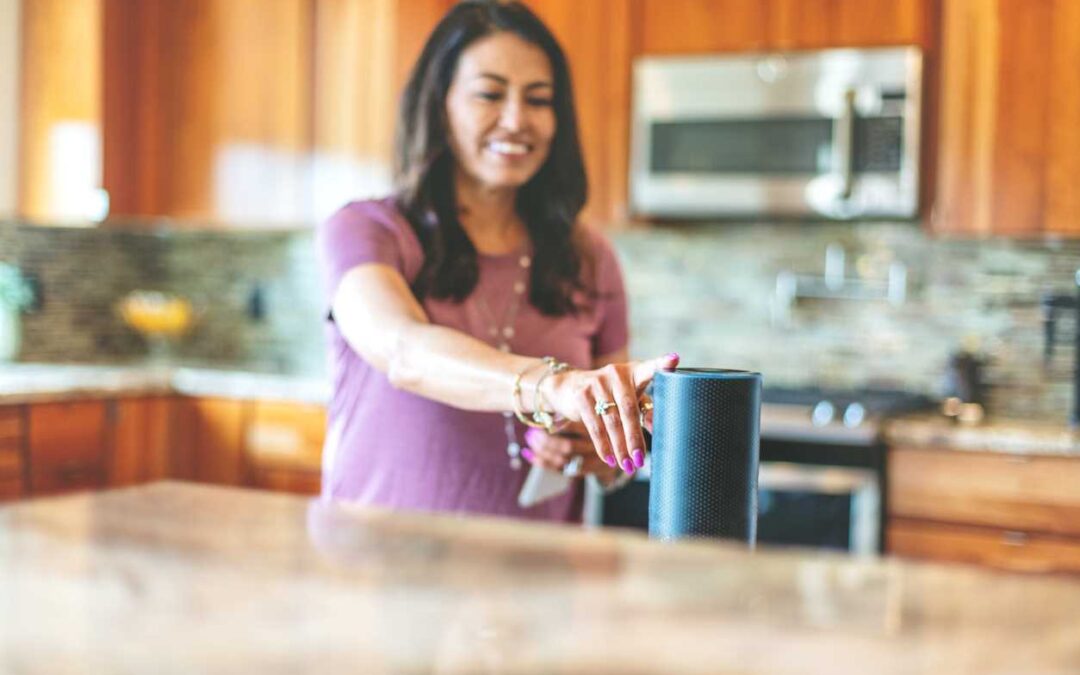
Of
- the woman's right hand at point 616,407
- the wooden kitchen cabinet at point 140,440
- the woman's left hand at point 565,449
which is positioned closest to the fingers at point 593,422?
the woman's right hand at point 616,407

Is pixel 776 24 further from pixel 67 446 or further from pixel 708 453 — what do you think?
pixel 708 453

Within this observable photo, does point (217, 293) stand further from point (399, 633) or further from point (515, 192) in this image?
point (399, 633)

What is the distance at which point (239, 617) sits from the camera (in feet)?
2.22

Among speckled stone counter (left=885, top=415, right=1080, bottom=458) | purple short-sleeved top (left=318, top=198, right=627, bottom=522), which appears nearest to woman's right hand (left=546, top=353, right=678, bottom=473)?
purple short-sleeved top (left=318, top=198, right=627, bottom=522)

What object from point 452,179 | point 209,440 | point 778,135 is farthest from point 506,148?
point 209,440

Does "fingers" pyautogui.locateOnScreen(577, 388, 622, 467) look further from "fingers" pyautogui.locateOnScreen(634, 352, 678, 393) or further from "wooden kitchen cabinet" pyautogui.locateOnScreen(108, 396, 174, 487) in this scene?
"wooden kitchen cabinet" pyautogui.locateOnScreen(108, 396, 174, 487)

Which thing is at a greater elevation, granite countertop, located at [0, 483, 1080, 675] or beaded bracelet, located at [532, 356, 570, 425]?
beaded bracelet, located at [532, 356, 570, 425]

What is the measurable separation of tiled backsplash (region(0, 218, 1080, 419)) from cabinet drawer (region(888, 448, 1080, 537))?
0.62 m

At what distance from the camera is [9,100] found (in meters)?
4.03

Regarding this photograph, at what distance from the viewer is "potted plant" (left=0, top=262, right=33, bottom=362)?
409cm

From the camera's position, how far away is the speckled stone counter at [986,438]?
2891 mm

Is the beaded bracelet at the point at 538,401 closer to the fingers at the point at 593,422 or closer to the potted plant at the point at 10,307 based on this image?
the fingers at the point at 593,422

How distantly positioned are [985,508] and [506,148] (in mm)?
1755

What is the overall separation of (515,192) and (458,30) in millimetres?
233
